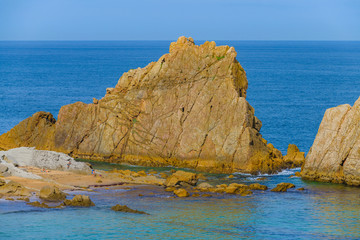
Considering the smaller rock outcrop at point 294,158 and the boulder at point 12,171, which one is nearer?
the boulder at point 12,171

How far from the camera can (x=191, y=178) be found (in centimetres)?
7256

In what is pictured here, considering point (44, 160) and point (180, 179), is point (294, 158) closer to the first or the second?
point (180, 179)

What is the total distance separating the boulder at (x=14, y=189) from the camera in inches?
2574

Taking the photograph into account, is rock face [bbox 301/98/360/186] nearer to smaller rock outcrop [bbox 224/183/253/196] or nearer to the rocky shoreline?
the rocky shoreline

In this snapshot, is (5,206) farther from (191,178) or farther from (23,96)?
(23,96)

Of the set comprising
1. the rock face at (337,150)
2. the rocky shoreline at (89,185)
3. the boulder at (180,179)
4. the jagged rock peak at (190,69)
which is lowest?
the rocky shoreline at (89,185)

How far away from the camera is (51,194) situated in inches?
2527

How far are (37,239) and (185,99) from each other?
38.5 m

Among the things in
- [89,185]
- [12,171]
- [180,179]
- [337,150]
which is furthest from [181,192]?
[337,150]

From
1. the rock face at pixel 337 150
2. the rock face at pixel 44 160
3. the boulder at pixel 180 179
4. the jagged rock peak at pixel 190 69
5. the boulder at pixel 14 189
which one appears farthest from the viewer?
the jagged rock peak at pixel 190 69

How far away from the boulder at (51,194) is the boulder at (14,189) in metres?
1.86

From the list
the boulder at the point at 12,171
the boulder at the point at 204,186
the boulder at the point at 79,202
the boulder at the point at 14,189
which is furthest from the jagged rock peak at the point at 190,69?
the boulder at the point at 79,202

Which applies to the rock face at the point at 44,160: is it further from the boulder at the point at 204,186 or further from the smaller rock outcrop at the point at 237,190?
the smaller rock outcrop at the point at 237,190

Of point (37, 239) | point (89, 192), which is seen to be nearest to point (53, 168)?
point (89, 192)
